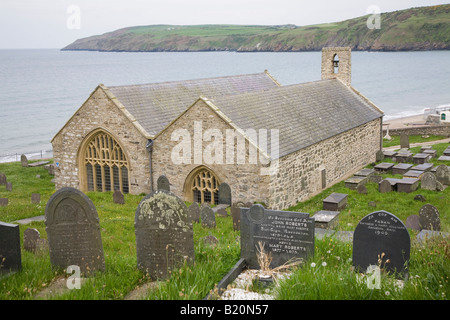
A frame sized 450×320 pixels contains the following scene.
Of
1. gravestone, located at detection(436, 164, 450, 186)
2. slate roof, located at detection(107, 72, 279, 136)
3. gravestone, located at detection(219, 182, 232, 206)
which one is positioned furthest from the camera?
gravestone, located at detection(436, 164, 450, 186)

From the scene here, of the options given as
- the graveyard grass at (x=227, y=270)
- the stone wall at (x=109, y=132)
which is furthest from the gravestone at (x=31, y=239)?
the stone wall at (x=109, y=132)

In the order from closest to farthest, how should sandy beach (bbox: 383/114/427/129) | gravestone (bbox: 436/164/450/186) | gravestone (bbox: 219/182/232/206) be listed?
1. gravestone (bbox: 219/182/232/206)
2. gravestone (bbox: 436/164/450/186)
3. sandy beach (bbox: 383/114/427/129)

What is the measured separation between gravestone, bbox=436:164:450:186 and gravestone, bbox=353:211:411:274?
15.7m

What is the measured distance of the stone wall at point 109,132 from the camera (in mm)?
22500

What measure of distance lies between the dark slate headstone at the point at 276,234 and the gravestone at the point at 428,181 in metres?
14.6

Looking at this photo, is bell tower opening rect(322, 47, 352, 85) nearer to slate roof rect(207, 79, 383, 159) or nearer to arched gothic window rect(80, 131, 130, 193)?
slate roof rect(207, 79, 383, 159)

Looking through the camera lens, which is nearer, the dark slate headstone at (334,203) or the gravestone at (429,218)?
the gravestone at (429,218)

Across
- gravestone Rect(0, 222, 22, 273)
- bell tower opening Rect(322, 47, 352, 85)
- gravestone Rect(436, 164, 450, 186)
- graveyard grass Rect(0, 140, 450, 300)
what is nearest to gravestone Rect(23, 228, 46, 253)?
graveyard grass Rect(0, 140, 450, 300)

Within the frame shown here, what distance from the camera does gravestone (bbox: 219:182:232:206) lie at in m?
19.9

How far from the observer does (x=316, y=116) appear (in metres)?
25.7

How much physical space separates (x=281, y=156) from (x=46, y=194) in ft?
41.2

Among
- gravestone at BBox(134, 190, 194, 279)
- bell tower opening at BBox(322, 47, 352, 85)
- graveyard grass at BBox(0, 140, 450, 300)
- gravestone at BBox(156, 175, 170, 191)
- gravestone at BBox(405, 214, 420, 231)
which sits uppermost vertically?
bell tower opening at BBox(322, 47, 352, 85)

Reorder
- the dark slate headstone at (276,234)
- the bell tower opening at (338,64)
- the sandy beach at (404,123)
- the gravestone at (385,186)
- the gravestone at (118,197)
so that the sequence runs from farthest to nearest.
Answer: the sandy beach at (404,123)
the bell tower opening at (338,64)
the gravestone at (385,186)
the gravestone at (118,197)
the dark slate headstone at (276,234)

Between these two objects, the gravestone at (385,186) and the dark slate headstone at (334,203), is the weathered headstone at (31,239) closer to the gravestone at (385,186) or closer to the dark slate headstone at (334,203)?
the dark slate headstone at (334,203)
